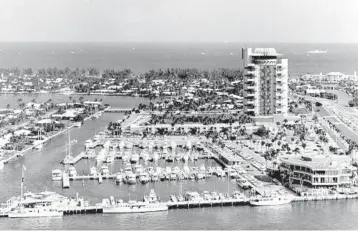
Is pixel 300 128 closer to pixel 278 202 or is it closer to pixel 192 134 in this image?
pixel 192 134

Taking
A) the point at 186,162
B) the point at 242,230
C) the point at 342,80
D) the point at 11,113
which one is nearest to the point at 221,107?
the point at 11,113

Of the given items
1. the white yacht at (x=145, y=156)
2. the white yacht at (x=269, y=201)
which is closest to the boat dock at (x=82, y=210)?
the white yacht at (x=269, y=201)

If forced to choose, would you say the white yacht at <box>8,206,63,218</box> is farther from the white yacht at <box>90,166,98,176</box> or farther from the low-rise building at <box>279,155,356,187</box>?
the low-rise building at <box>279,155,356,187</box>

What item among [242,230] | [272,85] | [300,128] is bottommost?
[242,230]

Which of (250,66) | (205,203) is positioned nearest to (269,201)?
(205,203)

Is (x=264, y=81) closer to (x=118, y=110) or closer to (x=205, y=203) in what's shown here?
(x=118, y=110)

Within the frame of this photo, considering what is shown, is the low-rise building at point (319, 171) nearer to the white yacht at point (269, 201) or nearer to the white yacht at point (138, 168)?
the white yacht at point (269, 201)

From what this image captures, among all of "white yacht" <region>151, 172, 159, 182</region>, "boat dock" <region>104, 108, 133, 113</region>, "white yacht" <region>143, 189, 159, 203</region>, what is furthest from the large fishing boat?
"boat dock" <region>104, 108, 133, 113</region>

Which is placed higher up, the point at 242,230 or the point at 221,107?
the point at 221,107

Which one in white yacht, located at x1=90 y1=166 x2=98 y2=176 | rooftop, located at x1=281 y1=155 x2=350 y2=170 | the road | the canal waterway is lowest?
the canal waterway

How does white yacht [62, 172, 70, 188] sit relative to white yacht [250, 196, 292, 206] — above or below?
above
